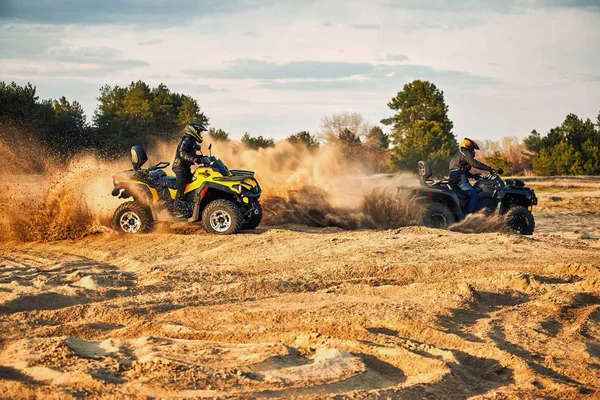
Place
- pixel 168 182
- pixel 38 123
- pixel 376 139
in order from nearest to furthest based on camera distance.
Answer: pixel 168 182
pixel 38 123
pixel 376 139

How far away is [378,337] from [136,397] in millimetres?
2408

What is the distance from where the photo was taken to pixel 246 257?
11.1m

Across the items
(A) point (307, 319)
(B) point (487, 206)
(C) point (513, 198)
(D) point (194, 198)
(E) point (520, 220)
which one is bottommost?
(A) point (307, 319)

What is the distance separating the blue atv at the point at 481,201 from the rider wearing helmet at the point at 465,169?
81 millimetres

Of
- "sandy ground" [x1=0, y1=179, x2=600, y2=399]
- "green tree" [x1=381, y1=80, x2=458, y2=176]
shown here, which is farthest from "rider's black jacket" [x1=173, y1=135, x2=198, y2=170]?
"green tree" [x1=381, y1=80, x2=458, y2=176]

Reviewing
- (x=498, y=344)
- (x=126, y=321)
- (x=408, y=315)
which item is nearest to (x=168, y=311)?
(x=126, y=321)

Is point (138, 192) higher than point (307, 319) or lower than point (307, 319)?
higher

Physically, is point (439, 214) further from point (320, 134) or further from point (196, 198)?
point (320, 134)

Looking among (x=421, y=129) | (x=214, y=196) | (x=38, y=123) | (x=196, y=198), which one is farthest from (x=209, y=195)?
(x=421, y=129)

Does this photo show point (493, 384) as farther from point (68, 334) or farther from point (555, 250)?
point (555, 250)

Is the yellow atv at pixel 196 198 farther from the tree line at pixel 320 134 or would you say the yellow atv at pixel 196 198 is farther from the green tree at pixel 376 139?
the green tree at pixel 376 139

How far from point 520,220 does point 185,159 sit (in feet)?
20.3

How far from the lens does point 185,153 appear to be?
13320 millimetres

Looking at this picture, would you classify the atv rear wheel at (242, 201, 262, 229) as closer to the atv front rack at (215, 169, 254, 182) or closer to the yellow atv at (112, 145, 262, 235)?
the yellow atv at (112, 145, 262, 235)
